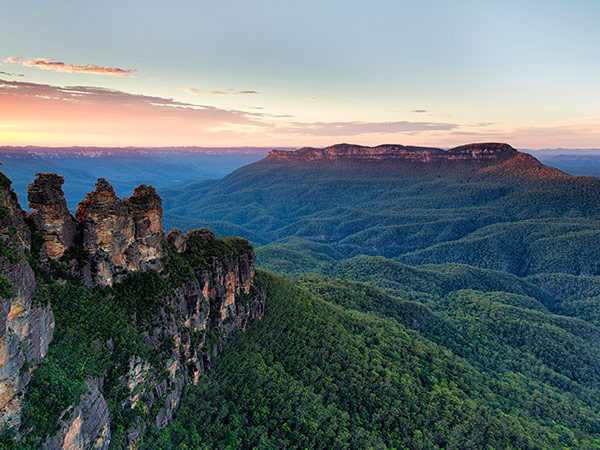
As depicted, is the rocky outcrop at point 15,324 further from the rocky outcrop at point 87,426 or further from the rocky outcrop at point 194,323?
the rocky outcrop at point 194,323

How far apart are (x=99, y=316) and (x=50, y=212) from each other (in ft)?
33.1

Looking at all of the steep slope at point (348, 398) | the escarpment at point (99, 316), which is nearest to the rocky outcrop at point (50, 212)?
the escarpment at point (99, 316)

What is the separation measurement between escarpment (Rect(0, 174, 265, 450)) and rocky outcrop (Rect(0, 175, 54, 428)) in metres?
0.07

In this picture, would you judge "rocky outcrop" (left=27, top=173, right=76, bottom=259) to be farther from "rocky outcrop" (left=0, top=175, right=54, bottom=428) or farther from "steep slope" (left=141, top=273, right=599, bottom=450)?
"steep slope" (left=141, top=273, right=599, bottom=450)

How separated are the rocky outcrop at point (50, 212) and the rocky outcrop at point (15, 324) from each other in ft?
11.4

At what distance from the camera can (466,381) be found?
61625 mm

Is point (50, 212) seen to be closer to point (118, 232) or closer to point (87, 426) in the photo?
point (118, 232)

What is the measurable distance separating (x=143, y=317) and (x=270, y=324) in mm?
26222

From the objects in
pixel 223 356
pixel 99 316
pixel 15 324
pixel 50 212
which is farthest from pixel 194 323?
pixel 15 324

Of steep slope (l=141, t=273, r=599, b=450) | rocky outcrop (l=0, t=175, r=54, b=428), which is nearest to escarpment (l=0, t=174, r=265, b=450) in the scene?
rocky outcrop (l=0, t=175, r=54, b=428)

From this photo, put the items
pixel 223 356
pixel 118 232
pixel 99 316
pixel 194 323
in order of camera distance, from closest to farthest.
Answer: pixel 99 316 < pixel 118 232 < pixel 194 323 < pixel 223 356

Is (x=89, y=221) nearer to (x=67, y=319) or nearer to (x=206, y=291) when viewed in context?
(x=67, y=319)

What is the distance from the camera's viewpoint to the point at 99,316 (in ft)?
100

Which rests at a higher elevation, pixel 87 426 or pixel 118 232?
pixel 118 232
